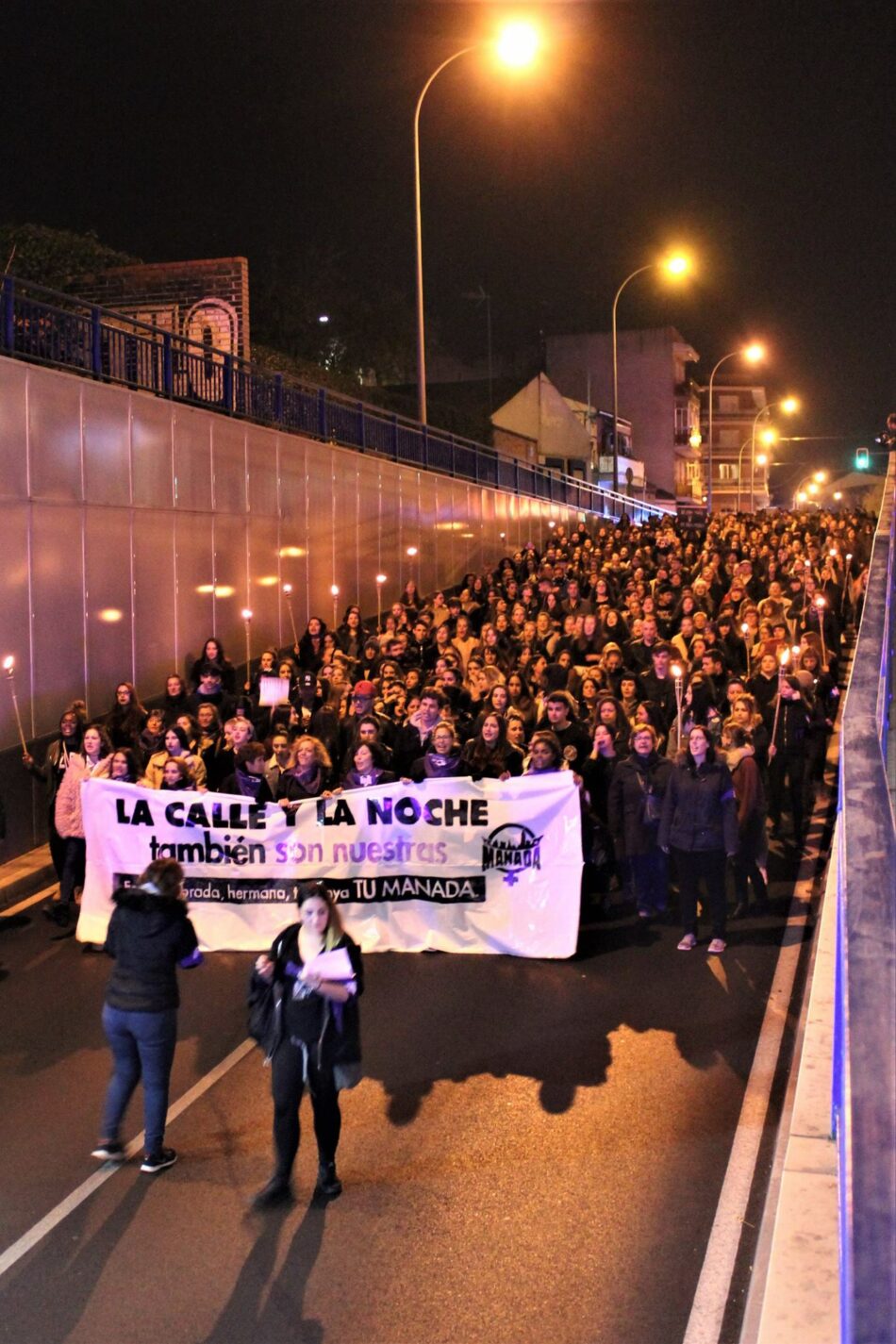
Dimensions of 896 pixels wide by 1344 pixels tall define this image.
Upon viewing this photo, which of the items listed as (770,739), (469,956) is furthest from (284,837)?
(770,739)

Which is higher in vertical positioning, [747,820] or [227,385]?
[227,385]

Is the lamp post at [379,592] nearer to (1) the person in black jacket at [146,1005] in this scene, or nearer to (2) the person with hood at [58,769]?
(2) the person with hood at [58,769]

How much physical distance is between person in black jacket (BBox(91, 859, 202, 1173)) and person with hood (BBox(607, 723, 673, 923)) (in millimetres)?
4628

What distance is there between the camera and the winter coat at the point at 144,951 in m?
6.27


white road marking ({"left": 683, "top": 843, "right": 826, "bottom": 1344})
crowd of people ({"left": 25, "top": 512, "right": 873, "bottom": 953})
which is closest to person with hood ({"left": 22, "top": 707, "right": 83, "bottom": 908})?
crowd of people ({"left": 25, "top": 512, "right": 873, "bottom": 953})

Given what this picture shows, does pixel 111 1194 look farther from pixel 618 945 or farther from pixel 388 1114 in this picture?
pixel 618 945

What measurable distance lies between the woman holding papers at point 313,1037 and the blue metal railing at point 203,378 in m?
10.3

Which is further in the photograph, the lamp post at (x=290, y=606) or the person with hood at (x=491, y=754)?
the lamp post at (x=290, y=606)

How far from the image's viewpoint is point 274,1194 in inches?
229

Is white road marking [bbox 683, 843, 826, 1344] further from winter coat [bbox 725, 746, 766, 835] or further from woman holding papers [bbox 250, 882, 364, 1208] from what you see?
woman holding papers [bbox 250, 882, 364, 1208]

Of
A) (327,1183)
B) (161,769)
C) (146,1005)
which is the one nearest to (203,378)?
(161,769)

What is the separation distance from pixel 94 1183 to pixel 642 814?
208 inches

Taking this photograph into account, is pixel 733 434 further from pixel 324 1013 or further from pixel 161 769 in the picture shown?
pixel 324 1013

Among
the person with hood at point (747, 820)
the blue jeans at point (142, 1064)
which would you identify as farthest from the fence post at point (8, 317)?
the blue jeans at point (142, 1064)
